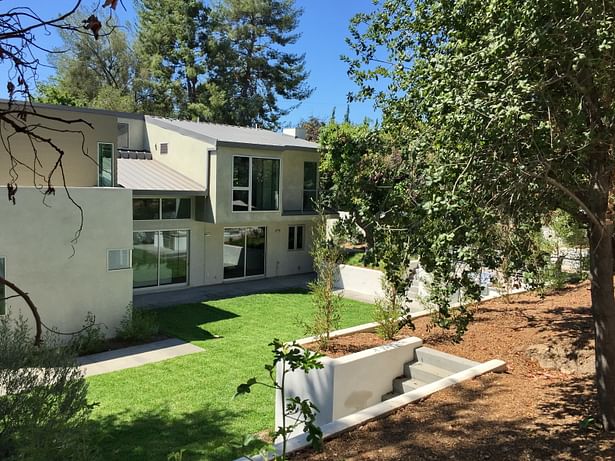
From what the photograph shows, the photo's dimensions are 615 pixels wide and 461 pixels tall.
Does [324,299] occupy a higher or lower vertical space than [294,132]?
lower

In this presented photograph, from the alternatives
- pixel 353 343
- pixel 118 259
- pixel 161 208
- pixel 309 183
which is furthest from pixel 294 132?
pixel 353 343

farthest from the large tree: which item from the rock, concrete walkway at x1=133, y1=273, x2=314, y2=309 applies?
concrete walkway at x1=133, y1=273, x2=314, y2=309

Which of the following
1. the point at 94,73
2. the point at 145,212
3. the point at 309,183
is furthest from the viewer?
the point at 94,73

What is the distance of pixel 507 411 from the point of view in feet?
20.1

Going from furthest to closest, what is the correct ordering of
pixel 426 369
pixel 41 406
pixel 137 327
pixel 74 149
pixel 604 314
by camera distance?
pixel 74 149
pixel 137 327
pixel 426 369
pixel 604 314
pixel 41 406

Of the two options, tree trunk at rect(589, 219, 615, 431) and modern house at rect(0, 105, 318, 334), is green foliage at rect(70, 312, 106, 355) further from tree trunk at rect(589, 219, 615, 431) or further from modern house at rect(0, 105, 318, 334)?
tree trunk at rect(589, 219, 615, 431)

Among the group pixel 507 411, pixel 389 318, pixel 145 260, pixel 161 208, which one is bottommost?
pixel 507 411

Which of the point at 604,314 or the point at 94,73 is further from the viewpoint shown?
the point at 94,73

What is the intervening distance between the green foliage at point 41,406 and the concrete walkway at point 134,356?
5304 mm

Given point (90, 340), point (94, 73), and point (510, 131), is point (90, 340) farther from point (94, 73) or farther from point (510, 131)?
point (94, 73)

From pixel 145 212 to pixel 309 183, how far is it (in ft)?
24.7

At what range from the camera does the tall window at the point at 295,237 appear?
906 inches

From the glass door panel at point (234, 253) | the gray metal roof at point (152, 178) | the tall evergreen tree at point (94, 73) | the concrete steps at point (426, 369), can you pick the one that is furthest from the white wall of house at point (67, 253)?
the tall evergreen tree at point (94, 73)

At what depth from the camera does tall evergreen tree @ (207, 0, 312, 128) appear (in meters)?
38.2
